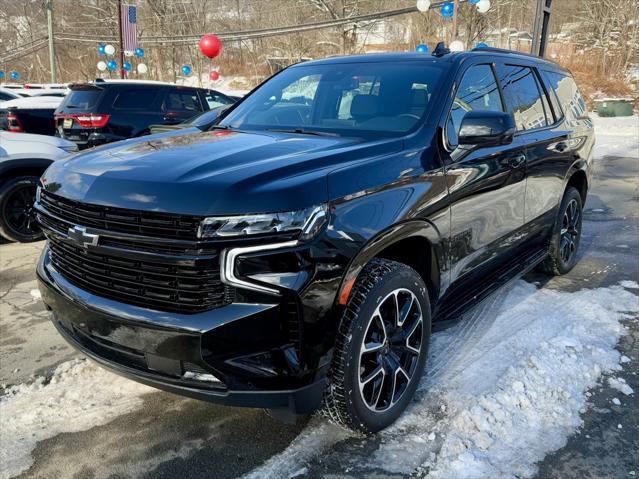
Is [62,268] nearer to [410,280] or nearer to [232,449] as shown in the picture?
[232,449]

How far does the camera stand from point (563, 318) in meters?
4.10

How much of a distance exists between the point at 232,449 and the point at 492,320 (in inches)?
90.1

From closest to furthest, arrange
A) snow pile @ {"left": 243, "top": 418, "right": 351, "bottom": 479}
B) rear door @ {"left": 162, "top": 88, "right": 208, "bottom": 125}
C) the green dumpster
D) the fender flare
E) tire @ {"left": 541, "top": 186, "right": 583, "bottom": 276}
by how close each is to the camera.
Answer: the fender flare, snow pile @ {"left": 243, "top": 418, "right": 351, "bottom": 479}, tire @ {"left": 541, "top": 186, "right": 583, "bottom": 276}, rear door @ {"left": 162, "top": 88, "right": 208, "bottom": 125}, the green dumpster

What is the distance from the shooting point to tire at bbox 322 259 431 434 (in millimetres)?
2381

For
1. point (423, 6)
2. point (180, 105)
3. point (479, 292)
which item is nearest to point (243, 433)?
point (479, 292)

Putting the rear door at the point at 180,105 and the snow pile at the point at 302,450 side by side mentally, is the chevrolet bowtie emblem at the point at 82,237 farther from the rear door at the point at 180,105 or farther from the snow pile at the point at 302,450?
the rear door at the point at 180,105

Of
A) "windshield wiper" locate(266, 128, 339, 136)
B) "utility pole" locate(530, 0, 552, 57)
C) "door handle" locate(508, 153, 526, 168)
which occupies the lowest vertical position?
"door handle" locate(508, 153, 526, 168)

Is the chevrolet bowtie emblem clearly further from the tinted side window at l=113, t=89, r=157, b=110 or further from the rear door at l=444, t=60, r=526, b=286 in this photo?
the tinted side window at l=113, t=89, r=157, b=110

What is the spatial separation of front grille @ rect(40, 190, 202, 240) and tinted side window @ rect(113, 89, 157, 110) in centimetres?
709

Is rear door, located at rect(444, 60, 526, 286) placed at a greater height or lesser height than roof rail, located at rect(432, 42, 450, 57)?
lesser

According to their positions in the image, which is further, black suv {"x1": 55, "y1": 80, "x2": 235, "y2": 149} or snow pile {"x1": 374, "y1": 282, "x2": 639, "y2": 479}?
black suv {"x1": 55, "y1": 80, "x2": 235, "y2": 149}

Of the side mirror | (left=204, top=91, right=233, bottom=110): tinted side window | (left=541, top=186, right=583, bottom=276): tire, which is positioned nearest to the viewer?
the side mirror

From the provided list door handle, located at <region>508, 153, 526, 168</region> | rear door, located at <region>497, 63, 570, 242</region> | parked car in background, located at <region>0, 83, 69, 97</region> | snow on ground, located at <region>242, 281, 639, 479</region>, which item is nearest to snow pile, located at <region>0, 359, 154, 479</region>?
snow on ground, located at <region>242, 281, 639, 479</region>

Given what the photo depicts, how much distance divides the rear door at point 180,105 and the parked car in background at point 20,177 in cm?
340
